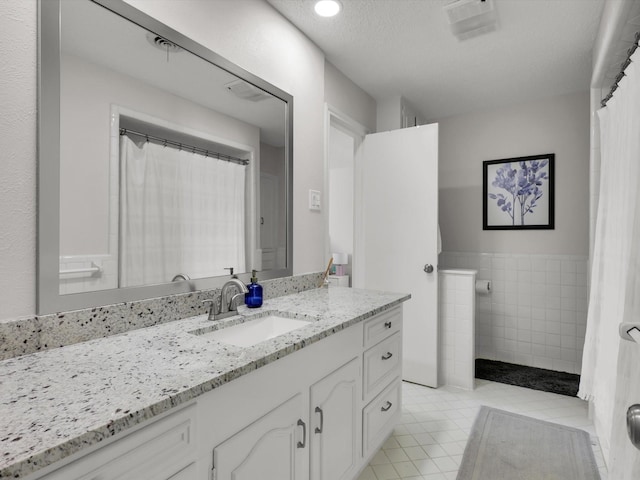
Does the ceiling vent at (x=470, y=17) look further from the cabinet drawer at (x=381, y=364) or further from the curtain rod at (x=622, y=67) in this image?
the cabinet drawer at (x=381, y=364)

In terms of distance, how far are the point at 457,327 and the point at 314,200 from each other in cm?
154

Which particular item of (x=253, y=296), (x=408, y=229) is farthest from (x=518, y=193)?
(x=253, y=296)

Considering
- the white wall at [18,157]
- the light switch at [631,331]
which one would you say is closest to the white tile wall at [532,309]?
the light switch at [631,331]

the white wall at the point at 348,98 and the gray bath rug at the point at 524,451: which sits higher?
the white wall at the point at 348,98

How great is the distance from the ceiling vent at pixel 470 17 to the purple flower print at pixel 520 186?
1521 millimetres

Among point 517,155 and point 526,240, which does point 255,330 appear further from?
point 517,155

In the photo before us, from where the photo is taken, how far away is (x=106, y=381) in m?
0.81

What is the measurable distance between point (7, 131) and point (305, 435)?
1303mm

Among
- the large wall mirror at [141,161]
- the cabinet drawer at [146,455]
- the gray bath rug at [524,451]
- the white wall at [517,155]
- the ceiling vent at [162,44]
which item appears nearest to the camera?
the cabinet drawer at [146,455]

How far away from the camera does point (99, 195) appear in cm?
118

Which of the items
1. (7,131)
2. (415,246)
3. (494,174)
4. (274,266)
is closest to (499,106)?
(494,174)

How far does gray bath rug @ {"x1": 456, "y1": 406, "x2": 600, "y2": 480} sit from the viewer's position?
5.74ft

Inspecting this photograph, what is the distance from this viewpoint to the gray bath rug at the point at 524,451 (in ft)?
5.74

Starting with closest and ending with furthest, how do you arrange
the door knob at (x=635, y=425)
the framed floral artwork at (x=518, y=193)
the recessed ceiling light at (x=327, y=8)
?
the door knob at (x=635, y=425) < the recessed ceiling light at (x=327, y=8) < the framed floral artwork at (x=518, y=193)
